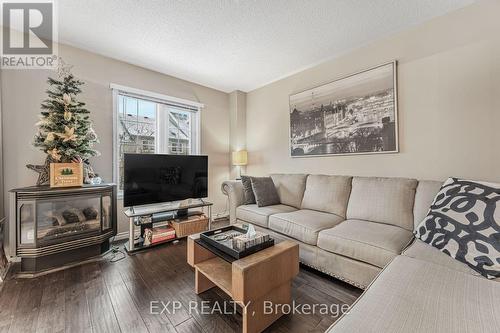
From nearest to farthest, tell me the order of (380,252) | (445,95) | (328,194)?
(380,252), (445,95), (328,194)

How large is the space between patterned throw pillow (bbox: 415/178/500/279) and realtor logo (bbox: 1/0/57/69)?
3576 mm

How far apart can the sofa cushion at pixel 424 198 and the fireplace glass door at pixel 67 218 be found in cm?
311

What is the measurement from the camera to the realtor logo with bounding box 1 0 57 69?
182 cm

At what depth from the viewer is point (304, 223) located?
194cm

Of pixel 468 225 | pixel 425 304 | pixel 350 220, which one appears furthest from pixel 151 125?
pixel 468 225

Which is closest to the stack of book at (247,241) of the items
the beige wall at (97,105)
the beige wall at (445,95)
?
the beige wall at (445,95)

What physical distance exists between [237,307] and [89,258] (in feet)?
5.67

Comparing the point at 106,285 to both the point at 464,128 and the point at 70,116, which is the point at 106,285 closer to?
the point at 70,116

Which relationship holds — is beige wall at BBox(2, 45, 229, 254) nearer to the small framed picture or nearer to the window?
the window

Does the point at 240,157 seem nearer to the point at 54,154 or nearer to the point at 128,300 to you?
the point at 54,154

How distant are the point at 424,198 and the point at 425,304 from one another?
129cm

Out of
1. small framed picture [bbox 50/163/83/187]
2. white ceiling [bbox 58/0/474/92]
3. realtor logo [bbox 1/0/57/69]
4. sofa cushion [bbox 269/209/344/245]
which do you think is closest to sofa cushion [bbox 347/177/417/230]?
sofa cushion [bbox 269/209/344/245]

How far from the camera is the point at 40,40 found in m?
2.20

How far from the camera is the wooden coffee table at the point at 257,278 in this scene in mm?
1111
